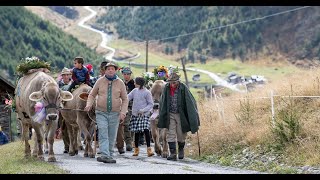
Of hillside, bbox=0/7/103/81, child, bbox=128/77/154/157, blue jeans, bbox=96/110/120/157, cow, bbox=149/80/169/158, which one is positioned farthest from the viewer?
hillside, bbox=0/7/103/81

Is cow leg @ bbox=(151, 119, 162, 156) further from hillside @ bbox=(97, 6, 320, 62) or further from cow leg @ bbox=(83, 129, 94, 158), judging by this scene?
hillside @ bbox=(97, 6, 320, 62)

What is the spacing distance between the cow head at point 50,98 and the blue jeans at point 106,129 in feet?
3.27

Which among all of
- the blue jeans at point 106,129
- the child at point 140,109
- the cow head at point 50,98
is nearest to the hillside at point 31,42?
the child at point 140,109

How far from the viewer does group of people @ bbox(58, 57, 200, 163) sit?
1446 cm

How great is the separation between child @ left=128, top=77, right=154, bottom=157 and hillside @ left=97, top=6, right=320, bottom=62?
409 feet

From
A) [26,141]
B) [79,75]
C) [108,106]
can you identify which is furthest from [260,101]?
[26,141]

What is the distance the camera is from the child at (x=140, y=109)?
56.3 feet

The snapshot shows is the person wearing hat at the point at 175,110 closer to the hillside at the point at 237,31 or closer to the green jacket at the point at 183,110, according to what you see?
the green jacket at the point at 183,110

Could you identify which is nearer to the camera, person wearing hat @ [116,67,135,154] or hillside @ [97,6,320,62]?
person wearing hat @ [116,67,135,154]

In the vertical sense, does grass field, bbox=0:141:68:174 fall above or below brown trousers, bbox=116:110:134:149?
below

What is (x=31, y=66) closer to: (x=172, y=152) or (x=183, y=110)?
(x=183, y=110)

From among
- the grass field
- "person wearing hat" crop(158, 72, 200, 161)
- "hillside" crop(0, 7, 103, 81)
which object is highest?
"hillside" crop(0, 7, 103, 81)

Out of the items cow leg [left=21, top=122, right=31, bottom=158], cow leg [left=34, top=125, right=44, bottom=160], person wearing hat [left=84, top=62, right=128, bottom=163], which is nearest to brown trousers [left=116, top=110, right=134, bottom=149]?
cow leg [left=21, top=122, right=31, bottom=158]
